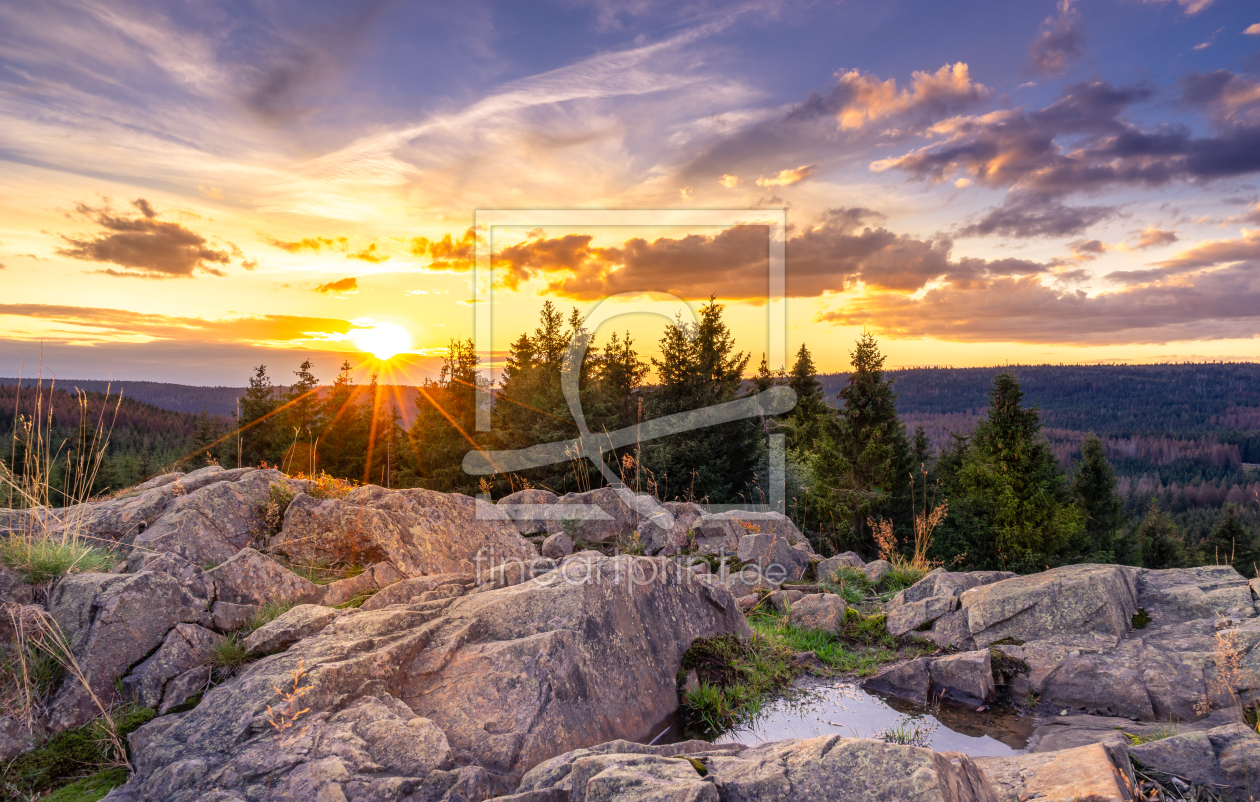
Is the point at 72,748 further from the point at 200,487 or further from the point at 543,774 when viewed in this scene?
the point at 200,487

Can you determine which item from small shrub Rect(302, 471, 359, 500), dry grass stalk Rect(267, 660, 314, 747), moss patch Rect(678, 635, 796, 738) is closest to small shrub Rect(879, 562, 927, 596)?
moss patch Rect(678, 635, 796, 738)

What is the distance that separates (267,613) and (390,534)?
1644 millimetres

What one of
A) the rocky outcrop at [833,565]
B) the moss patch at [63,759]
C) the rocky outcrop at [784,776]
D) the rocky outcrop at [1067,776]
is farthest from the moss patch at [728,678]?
the moss patch at [63,759]

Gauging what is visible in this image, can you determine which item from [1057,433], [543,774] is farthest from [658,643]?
[1057,433]

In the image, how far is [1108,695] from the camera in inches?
212

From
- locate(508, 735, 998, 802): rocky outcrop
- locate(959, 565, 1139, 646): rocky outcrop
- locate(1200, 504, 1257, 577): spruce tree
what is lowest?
locate(1200, 504, 1257, 577): spruce tree

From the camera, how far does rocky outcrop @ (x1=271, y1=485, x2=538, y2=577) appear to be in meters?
6.59

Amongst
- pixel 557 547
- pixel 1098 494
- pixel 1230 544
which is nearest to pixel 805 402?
pixel 1098 494

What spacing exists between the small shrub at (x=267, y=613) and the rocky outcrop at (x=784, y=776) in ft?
9.94

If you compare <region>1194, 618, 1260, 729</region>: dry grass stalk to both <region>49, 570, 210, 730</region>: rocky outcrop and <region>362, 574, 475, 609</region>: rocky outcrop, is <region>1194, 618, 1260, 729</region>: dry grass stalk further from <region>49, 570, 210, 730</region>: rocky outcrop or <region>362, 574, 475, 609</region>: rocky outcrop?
<region>49, 570, 210, 730</region>: rocky outcrop

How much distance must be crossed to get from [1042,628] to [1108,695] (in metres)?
1.02

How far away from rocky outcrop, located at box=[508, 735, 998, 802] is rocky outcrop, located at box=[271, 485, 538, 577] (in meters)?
4.08

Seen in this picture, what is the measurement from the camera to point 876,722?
524 centimetres

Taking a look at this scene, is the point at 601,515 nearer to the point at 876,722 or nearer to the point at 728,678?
the point at 728,678
